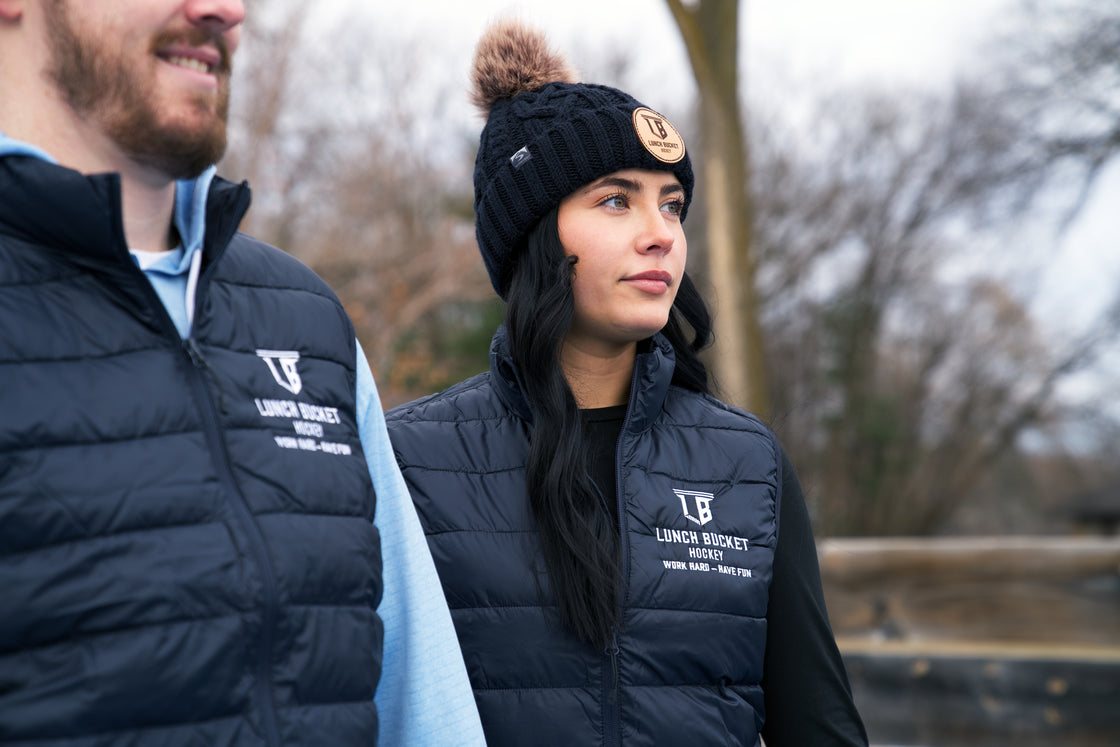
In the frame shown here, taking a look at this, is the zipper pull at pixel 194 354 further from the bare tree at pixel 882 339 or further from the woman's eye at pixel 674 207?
the bare tree at pixel 882 339

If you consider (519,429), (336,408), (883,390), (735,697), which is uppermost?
(336,408)

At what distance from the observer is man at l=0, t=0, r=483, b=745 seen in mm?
1412

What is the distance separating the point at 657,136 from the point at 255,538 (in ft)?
4.59

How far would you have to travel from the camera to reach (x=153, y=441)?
1533 mm

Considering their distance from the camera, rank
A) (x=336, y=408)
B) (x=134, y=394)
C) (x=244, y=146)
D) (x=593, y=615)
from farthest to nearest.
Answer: (x=244, y=146) → (x=593, y=615) → (x=336, y=408) → (x=134, y=394)

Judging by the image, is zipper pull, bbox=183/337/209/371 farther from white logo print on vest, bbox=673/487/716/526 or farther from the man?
white logo print on vest, bbox=673/487/716/526

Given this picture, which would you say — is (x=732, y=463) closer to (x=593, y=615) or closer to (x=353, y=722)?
(x=593, y=615)

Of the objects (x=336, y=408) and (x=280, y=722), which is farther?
(x=336, y=408)

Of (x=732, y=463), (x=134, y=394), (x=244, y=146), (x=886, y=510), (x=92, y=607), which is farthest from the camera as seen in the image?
(x=886, y=510)

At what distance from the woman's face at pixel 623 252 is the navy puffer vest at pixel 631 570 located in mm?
133

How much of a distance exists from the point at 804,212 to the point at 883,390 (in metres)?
3.86

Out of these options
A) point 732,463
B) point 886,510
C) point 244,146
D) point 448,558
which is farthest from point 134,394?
point 886,510

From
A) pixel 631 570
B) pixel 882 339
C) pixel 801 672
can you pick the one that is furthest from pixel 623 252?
pixel 882 339

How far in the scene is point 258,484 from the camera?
162 centimetres
